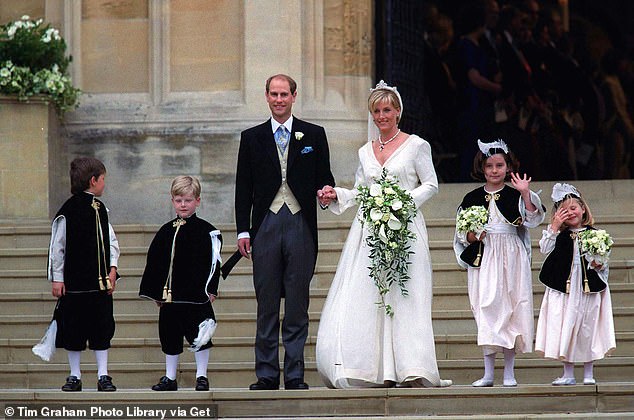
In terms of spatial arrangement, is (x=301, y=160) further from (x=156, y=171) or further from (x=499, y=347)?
(x=156, y=171)

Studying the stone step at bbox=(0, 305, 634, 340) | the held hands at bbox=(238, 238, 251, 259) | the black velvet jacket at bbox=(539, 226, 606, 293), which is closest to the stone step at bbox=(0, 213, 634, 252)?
the stone step at bbox=(0, 305, 634, 340)

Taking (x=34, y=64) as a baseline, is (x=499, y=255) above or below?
below

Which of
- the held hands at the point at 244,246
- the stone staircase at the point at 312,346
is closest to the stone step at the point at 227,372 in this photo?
the stone staircase at the point at 312,346

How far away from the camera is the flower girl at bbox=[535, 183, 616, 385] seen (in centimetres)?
1170

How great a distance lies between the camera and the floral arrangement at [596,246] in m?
11.7

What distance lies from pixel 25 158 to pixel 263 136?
4942mm

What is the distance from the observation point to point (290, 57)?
56.0 ft

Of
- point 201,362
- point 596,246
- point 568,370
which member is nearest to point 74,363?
point 201,362

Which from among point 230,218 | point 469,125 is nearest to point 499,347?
point 230,218

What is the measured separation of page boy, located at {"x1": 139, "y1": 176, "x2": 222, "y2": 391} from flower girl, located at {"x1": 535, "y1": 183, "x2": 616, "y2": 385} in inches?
91.1

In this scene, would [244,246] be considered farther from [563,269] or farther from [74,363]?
[563,269]

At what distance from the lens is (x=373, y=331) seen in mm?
11477

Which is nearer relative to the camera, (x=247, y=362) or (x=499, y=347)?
(x=499, y=347)

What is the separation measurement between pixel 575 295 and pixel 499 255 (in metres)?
0.62
